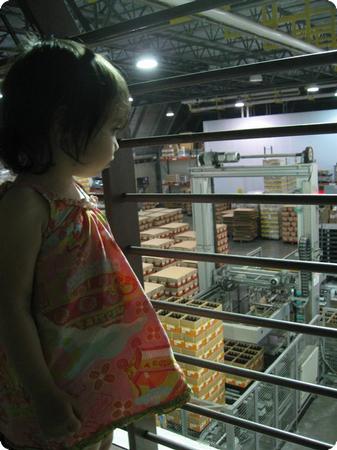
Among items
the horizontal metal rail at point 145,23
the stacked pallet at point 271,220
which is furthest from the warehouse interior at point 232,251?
the stacked pallet at point 271,220

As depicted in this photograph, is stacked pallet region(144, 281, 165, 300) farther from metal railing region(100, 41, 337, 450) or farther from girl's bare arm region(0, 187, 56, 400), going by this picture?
girl's bare arm region(0, 187, 56, 400)

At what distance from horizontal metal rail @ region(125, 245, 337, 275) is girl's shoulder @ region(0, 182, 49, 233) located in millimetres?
539

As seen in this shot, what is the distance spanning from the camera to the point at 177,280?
23.0 ft

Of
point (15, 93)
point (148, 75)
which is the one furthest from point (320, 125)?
point (148, 75)

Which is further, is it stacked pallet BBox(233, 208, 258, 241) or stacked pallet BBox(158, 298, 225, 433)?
stacked pallet BBox(233, 208, 258, 241)

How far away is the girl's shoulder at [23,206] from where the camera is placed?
2.54 feet

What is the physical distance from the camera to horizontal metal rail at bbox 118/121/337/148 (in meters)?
0.95

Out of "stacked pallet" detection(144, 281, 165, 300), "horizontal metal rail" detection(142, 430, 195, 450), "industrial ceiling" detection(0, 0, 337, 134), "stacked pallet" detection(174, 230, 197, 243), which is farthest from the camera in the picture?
"stacked pallet" detection(174, 230, 197, 243)

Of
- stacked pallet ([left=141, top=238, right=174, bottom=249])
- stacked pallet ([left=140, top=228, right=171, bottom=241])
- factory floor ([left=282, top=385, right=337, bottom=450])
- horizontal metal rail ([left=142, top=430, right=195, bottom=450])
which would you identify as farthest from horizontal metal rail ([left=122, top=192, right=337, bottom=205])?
stacked pallet ([left=140, top=228, right=171, bottom=241])

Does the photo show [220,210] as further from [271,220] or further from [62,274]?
[62,274]

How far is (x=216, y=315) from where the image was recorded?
4.09 ft

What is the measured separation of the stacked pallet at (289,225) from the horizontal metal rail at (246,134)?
11.6m

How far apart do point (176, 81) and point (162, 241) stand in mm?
7841

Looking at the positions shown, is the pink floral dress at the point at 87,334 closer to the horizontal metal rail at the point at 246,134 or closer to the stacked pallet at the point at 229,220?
the horizontal metal rail at the point at 246,134
